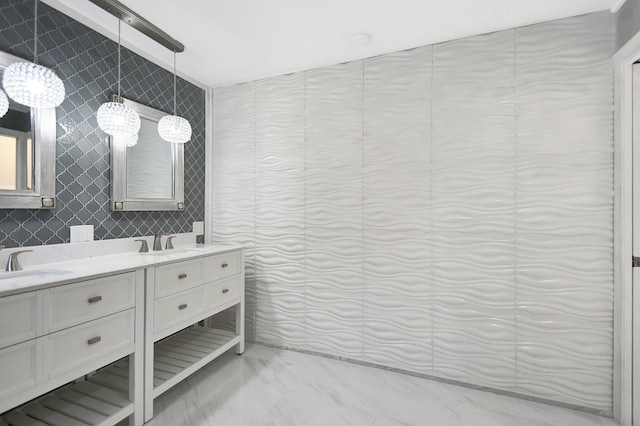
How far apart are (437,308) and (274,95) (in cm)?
217

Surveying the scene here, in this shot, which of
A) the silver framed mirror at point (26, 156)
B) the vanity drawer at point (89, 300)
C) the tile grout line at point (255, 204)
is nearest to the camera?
the vanity drawer at point (89, 300)

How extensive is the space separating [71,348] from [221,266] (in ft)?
3.42

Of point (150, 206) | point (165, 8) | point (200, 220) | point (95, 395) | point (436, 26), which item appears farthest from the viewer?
point (200, 220)

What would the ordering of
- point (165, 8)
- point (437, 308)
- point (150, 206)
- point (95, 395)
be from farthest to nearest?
point (150, 206) < point (437, 308) < point (165, 8) < point (95, 395)

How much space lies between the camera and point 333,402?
1.95 m

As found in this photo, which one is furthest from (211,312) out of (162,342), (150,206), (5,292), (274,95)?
(274,95)

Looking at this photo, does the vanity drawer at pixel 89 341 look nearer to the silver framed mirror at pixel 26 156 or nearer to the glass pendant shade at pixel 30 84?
the silver framed mirror at pixel 26 156

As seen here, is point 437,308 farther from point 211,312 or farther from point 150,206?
point 150,206

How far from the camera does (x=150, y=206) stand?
2.36 m

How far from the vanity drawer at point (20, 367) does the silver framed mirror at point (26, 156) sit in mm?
781

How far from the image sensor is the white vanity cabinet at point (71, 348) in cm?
119

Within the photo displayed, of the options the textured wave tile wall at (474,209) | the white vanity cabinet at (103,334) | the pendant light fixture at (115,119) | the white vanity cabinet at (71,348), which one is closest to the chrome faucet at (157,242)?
the white vanity cabinet at (103,334)

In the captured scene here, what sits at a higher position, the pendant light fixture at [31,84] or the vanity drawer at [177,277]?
the pendant light fixture at [31,84]

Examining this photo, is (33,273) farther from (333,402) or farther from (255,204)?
(333,402)
